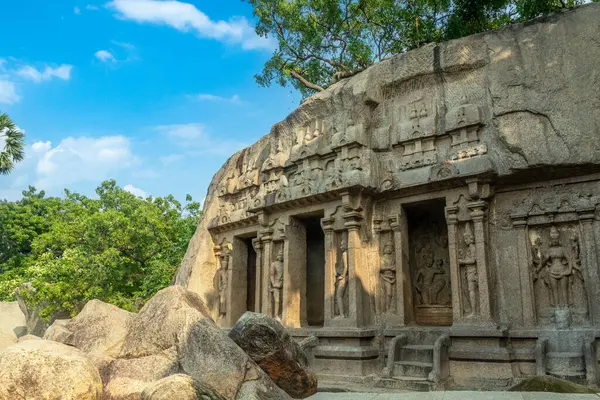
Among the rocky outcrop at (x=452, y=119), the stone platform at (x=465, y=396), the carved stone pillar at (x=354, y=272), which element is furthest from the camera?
the carved stone pillar at (x=354, y=272)

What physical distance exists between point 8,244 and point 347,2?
23305 mm

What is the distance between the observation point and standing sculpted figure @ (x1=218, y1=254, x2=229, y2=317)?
48.3 ft

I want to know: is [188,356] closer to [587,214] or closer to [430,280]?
[587,214]

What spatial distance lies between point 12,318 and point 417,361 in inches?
808

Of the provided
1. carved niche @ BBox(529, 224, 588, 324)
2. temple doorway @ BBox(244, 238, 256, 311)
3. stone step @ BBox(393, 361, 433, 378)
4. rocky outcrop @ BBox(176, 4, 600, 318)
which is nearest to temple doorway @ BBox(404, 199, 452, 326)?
rocky outcrop @ BBox(176, 4, 600, 318)

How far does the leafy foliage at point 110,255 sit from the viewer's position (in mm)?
18203

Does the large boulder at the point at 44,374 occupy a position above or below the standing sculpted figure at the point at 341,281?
below

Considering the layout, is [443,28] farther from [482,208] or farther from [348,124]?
[482,208]

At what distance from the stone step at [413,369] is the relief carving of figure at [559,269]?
8.48 feet

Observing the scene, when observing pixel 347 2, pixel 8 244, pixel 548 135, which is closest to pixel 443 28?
pixel 347 2

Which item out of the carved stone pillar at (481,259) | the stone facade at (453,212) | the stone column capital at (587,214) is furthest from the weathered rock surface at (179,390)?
the stone column capital at (587,214)

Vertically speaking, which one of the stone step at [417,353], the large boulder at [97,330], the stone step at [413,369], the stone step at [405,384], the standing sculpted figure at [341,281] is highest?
the standing sculpted figure at [341,281]

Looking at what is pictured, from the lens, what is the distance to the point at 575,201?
9.16 m

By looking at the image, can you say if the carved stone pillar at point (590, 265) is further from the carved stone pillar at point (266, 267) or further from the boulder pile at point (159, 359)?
the carved stone pillar at point (266, 267)
